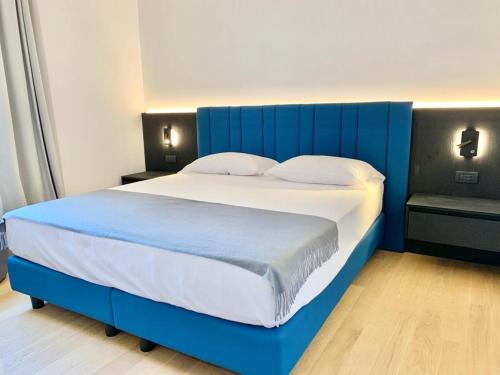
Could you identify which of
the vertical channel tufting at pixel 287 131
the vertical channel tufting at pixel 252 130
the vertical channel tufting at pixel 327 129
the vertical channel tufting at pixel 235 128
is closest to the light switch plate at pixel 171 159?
the vertical channel tufting at pixel 235 128

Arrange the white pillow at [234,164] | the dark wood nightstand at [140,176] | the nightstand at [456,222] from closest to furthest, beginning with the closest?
the nightstand at [456,222] < the white pillow at [234,164] < the dark wood nightstand at [140,176]

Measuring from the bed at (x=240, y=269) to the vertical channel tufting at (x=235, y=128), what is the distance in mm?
211

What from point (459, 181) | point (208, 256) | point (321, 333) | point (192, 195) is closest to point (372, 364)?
point (321, 333)

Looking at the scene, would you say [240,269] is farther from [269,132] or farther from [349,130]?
[269,132]

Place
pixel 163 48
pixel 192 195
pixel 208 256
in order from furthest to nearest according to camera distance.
Answer: pixel 163 48 → pixel 192 195 → pixel 208 256

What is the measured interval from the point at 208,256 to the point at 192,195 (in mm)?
1060

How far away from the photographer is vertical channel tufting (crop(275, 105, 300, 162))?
312 cm

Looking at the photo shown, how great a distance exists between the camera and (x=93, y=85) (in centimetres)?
344

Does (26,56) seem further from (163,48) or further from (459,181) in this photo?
(459,181)

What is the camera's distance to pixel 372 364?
1596 mm

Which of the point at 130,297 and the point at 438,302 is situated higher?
the point at 130,297

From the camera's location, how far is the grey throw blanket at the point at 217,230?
51.5 inches

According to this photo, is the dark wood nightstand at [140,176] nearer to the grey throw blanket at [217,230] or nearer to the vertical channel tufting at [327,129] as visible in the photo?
the grey throw blanket at [217,230]

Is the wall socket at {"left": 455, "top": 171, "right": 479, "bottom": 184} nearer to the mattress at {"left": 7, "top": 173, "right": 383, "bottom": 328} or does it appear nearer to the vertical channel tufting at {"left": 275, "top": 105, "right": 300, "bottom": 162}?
the mattress at {"left": 7, "top": 173, "right": 383, "bottom": 328}
